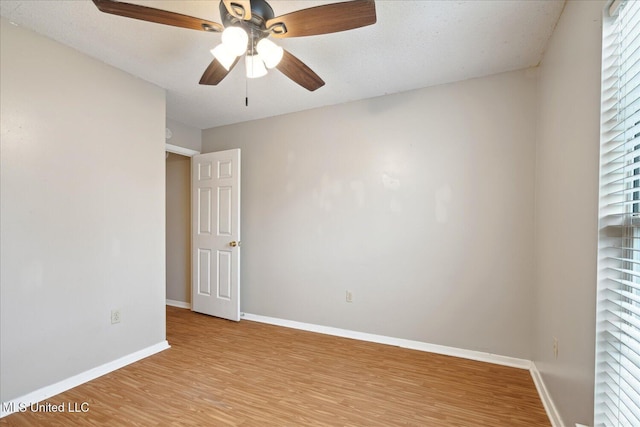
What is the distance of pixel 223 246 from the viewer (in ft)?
12.3

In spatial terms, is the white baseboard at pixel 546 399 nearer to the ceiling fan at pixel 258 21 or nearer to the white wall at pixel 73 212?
the ceiling fan at pixel 258 21

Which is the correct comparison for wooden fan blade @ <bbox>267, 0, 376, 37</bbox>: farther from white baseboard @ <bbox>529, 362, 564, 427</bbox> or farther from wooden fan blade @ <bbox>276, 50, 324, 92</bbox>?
white baseboard @ <bbox>529, 362, 564, 427</bbox>

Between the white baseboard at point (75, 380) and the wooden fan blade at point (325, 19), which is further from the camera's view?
the white baseboard at point (75, 380)

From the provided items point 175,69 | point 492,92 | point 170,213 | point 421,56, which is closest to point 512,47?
point 492,92

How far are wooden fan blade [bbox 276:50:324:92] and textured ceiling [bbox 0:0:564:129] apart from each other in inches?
11.4

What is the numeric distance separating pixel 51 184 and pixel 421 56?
9.38ft

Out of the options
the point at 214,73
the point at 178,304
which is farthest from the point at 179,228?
the point at 214,73

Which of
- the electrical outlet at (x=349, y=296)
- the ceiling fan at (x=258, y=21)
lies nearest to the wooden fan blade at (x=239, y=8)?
the ceiling fan at (x=258, y=21)

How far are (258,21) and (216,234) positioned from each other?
277 centimetres

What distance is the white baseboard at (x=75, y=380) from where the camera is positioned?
1.90 m

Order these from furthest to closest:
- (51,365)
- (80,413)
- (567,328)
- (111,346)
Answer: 1. (111,346)
2. (51,365)
3. (80,413)
4. (567,328)

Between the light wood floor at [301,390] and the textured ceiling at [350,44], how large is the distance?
2.48 meters

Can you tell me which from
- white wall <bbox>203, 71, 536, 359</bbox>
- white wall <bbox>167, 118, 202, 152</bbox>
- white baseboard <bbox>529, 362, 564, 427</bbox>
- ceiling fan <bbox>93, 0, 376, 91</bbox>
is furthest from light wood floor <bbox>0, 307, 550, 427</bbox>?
white wall <bbox>167, 118, 202, 152</bbox>

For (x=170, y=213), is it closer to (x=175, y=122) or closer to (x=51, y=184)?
(x=175, y=122)
